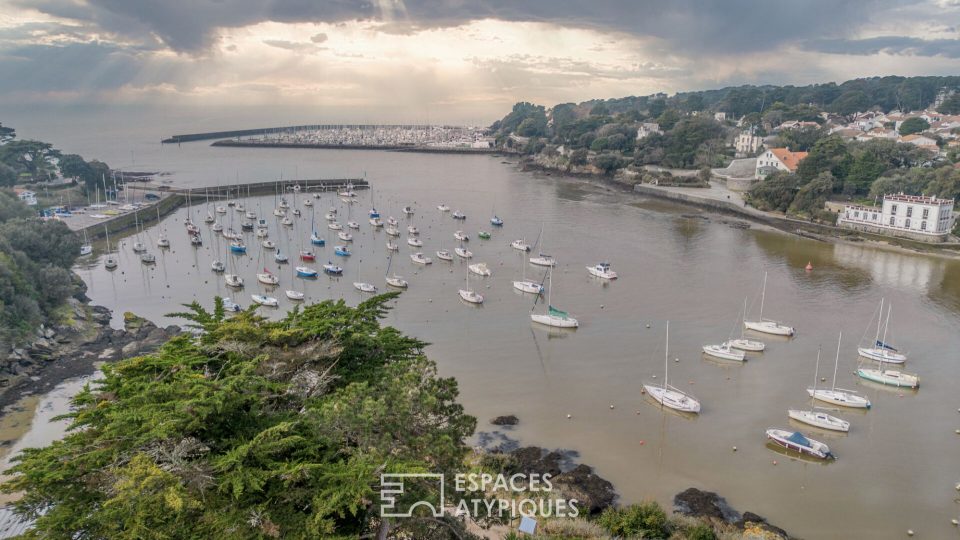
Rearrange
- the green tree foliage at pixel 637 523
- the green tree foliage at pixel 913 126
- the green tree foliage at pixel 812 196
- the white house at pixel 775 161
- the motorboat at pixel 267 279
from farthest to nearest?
the green tree foliage at pixel 913 126 → the white house at pixel 775 161 → the green tree foliage at pixel 812 196 → the motorboat at pixel 267 279 → the green tree foliage at pixel 637 523

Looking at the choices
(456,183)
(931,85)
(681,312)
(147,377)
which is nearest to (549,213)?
(456,183)

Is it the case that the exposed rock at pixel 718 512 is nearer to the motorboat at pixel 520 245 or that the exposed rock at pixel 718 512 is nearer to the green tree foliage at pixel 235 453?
the green tree foliage at pixel 235 453

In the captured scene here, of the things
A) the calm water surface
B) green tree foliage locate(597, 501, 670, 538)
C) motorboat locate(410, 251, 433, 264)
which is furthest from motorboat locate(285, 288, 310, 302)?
green tree foliage locate(597, 501, 670, 538)

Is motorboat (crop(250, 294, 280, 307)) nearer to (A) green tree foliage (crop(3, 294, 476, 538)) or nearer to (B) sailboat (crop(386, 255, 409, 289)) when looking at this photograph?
(B) sailboat (crop(386, 255, 409, 289))

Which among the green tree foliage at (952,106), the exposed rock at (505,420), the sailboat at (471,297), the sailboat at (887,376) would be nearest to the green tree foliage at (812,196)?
the sailboat at (887,376)

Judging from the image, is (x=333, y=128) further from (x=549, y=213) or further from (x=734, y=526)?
(x=734, y=526)

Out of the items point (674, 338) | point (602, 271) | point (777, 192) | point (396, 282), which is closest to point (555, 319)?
point (674, 338)
